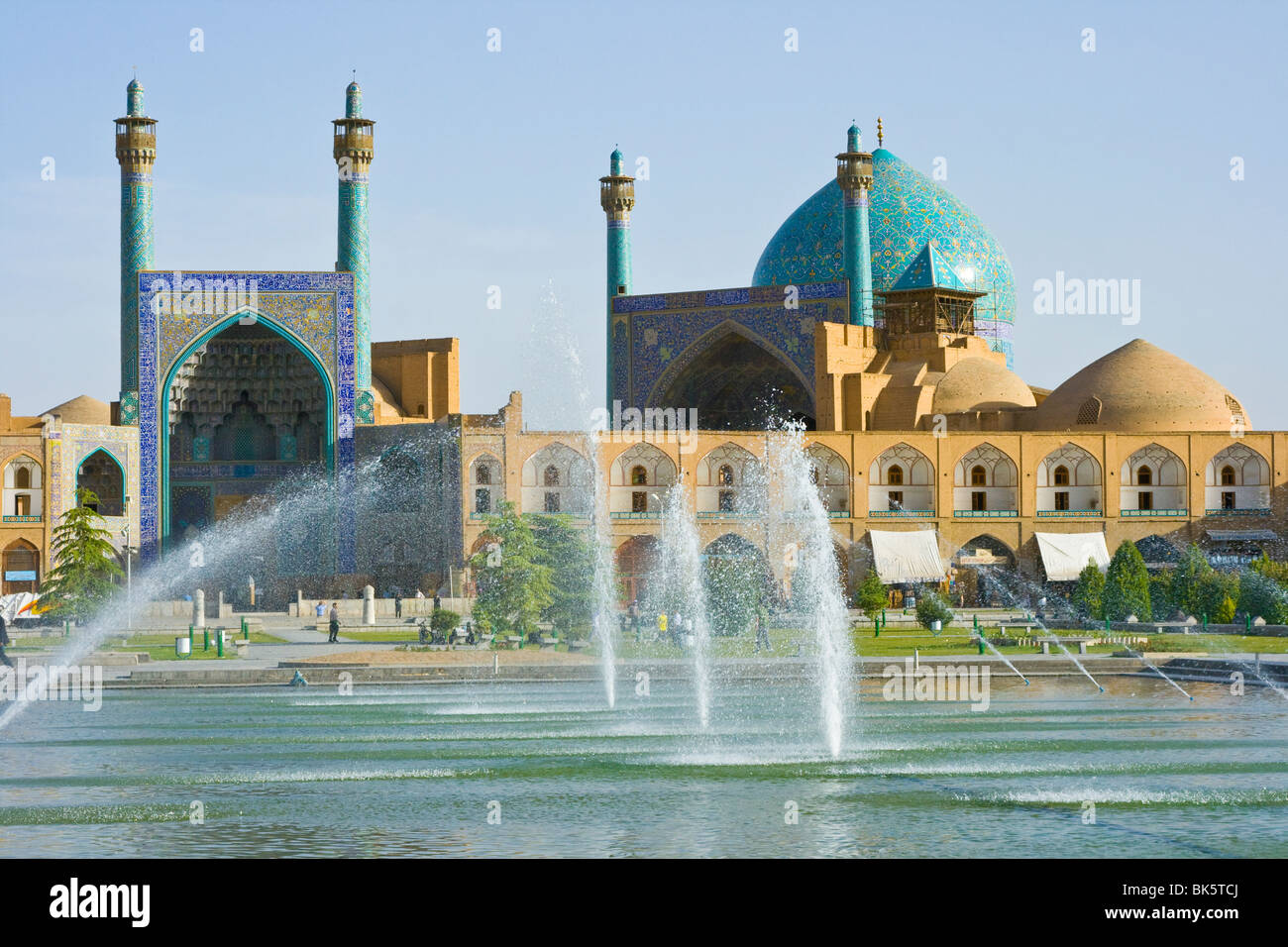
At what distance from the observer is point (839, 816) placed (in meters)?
10.9

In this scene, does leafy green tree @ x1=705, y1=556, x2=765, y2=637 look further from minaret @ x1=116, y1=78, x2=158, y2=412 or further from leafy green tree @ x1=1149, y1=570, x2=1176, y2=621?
minaret @ x1=116, y1=78, x2=158, y2=412

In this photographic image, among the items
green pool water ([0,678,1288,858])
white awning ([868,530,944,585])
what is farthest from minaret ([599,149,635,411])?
green pool water ([0,678,1288,858])

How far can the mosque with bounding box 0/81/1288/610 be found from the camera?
119ft

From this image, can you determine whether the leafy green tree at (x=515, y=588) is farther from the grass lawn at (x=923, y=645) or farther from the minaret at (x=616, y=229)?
the minaret at (x=616, y=229)

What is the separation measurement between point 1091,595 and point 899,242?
18176 millimetres

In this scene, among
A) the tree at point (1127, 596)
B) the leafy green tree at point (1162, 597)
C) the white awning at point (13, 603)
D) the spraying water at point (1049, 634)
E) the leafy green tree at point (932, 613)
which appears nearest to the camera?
the spraying water at point (1049, 634)

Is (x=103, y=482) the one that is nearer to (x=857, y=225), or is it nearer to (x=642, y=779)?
(x=857, y=225)

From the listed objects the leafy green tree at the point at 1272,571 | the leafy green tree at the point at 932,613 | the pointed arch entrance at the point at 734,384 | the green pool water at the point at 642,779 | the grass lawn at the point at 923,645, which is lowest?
the green pool water at the point at 642,779

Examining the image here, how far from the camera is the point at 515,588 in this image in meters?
24.2

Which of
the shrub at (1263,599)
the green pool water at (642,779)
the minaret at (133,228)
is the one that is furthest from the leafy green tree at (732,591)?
the minaret at (133,228)

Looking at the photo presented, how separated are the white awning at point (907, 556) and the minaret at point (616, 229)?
29.8 feet

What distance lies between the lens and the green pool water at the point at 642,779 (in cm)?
1024

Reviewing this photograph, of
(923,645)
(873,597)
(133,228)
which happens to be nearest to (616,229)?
(133,228)
